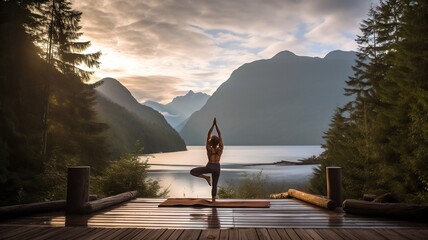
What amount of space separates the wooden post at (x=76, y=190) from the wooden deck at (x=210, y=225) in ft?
0.95

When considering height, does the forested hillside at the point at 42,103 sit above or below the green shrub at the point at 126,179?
above

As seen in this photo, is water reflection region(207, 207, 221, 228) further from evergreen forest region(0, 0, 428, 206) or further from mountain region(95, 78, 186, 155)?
mountain region(95, 78, 186, 155)

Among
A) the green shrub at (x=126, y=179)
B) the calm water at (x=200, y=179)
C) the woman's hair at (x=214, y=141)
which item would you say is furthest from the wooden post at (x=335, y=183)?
the green shrub at (x=126, y=179)

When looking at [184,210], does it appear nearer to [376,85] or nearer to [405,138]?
[405,138]

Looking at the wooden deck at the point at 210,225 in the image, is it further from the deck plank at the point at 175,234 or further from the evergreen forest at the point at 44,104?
the evergreen forest at the point at 44,104

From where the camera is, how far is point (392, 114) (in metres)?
16.1

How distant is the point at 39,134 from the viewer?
667 inches

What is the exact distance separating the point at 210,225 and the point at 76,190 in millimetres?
3173

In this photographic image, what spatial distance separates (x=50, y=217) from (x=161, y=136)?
404 feet

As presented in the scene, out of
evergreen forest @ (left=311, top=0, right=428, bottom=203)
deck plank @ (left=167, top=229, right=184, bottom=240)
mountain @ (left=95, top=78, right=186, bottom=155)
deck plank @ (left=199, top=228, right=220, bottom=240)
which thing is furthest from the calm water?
mountain @ (left=95, top=78, right=186, bottom=155)

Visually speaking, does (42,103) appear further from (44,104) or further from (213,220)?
(213,220)

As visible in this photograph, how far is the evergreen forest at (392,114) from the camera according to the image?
13172 millimetres

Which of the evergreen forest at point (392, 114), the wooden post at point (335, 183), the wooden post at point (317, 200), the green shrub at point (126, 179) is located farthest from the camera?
the green shrub at point (126, 179)

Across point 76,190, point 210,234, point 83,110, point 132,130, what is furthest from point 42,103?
point 132,130
